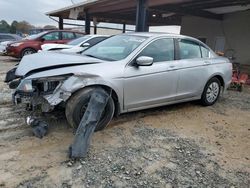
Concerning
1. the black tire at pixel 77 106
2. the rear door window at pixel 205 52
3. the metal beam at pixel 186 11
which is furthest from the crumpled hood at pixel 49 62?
the metal beam at pixel 186 11

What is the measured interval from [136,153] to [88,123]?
2.41 feet

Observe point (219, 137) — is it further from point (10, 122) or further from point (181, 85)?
point (10, 122)

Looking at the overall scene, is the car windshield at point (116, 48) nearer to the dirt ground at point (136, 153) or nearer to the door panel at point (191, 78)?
the door panel at point (191, 78)

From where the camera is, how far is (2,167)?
298 cm

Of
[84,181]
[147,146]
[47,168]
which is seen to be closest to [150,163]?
[147,146]

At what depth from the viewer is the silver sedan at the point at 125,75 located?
3723 millimetres

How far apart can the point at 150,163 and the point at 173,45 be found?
255cm

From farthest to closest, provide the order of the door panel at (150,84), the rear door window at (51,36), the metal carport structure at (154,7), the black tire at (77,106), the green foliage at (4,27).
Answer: the green foliage at (4,27)
the rear door window at (51,36)
the metal carport structure at (154,7)
the door panel at (150,84)
the black tire at (77,106)

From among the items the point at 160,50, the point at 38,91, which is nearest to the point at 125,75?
the point at 160,50

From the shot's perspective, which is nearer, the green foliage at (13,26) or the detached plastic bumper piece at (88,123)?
the detached plastic bumper piece at (88,123)

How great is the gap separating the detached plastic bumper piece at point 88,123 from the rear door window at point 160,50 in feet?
3.79

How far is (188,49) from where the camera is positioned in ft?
17.4

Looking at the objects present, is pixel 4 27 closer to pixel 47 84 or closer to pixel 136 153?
pixel 47 84

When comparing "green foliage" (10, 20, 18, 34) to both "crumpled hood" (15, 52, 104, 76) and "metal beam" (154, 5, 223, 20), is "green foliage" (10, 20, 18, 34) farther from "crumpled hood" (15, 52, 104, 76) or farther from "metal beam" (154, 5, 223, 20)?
"crumpled hood" (15, 52, 104, 76)
